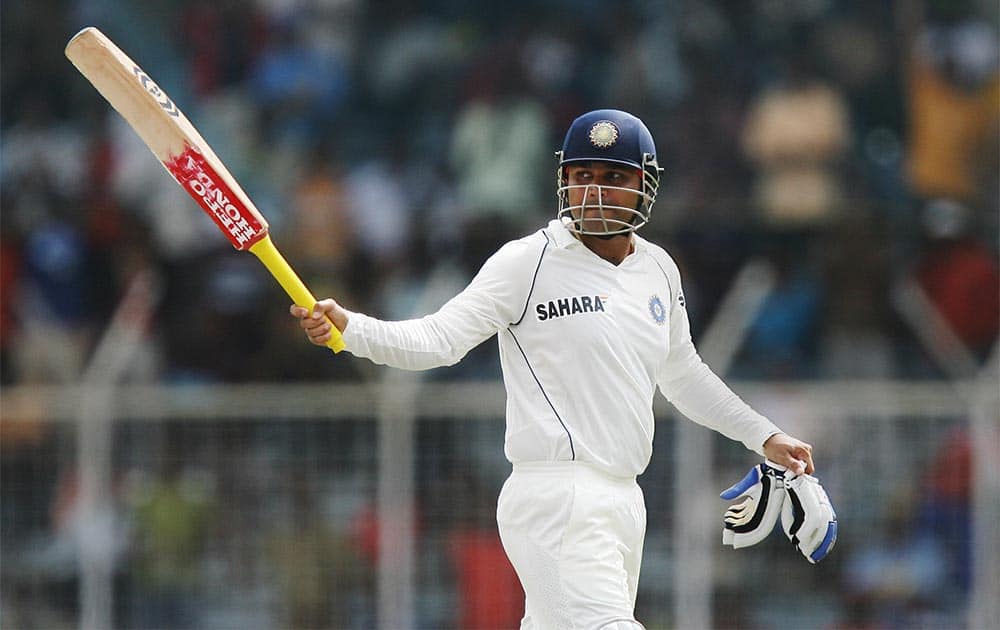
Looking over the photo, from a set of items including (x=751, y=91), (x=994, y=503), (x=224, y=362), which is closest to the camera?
(x=994, y=503)

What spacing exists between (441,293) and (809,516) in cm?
482

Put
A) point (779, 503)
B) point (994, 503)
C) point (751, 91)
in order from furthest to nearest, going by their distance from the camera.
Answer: point (751, 91) < point (994, 503) < point (779, 503)

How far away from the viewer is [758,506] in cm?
652

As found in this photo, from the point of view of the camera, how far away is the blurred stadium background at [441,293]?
34.7 feet

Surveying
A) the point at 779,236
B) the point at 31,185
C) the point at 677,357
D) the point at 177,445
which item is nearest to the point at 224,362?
the point at 177,445

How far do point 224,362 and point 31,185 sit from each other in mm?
2146

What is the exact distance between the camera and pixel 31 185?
512 inches

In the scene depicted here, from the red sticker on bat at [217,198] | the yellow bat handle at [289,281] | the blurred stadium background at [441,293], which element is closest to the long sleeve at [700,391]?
the yellow bat handle at [289,281]

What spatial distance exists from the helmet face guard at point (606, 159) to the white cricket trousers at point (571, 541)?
78 cm

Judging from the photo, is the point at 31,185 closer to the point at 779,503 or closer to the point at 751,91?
the point at 751,91

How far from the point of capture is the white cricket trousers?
19.6 feet

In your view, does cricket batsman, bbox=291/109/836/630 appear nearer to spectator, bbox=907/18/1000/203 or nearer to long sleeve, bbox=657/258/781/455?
long sleeve, bbox=657/258/781/455

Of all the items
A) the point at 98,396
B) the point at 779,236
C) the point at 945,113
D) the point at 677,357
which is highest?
the point at 945,113

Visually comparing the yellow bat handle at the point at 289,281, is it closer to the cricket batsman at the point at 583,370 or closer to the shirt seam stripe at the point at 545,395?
the cricket batsman at the point at 583,370
